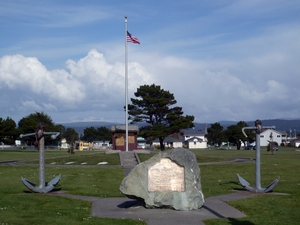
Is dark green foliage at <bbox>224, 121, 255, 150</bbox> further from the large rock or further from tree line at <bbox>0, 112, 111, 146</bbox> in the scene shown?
the large rock

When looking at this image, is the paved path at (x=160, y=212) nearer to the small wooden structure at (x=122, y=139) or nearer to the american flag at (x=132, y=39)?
the american flag at (x=132, y=39)

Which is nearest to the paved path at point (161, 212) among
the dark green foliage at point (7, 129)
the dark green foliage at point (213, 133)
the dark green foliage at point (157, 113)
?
the dark green foliage at point (157, 113)

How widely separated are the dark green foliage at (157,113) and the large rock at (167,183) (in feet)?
159

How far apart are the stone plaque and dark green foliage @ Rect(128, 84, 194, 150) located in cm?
4856

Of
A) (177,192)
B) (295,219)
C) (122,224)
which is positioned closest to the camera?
(122,224)

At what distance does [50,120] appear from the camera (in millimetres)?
102375

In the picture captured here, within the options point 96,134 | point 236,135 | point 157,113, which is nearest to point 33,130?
point 157,113

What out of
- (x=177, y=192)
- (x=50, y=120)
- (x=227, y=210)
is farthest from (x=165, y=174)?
(x=50, y=120)

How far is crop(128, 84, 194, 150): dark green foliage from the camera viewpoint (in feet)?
207

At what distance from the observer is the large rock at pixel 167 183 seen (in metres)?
13.6

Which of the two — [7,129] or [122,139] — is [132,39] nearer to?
[122,139]

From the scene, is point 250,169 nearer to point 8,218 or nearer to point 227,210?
point 227,210

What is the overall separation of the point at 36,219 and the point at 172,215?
11.9ft

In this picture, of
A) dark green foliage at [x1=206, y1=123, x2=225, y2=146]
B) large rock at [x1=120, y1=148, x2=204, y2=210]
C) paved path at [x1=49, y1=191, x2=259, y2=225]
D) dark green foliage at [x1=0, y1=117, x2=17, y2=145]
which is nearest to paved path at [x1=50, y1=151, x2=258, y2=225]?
paved path at [x1=49, y1=191, x2=259, y2=225]
